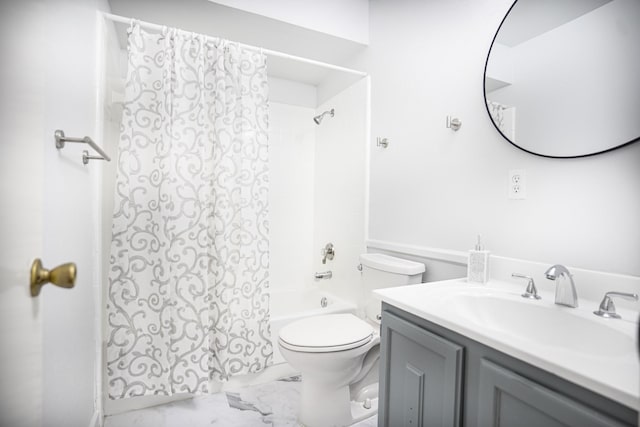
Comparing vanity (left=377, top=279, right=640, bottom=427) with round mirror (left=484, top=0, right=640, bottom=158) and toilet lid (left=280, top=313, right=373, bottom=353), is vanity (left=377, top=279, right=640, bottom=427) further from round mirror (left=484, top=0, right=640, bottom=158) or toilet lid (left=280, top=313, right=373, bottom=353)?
round mirror (left=484, top=0, right=640, bottom=158)

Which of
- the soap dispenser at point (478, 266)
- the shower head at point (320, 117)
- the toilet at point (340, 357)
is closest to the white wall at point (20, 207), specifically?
the toilet at point (340, 357)

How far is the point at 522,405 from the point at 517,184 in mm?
839

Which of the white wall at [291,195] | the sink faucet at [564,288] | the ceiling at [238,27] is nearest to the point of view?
the sink faucet at [564,288]

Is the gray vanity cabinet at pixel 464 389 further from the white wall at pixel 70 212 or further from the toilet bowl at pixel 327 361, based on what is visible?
the white wall at pixel 70 212

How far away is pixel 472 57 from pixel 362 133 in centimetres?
87

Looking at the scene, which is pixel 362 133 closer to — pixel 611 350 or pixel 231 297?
pixel 231 297

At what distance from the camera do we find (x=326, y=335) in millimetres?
1497

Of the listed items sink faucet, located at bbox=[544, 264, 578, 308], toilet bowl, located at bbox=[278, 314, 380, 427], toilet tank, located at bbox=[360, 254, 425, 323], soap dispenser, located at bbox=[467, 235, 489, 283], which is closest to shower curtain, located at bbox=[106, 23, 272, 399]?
toilet bowl, located at bbox=[278, 314, 380, 427]

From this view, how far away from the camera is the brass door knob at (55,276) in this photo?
1.93 feet

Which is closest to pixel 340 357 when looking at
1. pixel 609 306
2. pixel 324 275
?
pixel 609 306

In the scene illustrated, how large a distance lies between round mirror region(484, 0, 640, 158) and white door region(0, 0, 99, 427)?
4.87 feet

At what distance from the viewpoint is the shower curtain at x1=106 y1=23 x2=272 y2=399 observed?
154 centimetres

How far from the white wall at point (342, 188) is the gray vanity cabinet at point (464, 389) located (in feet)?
3.60

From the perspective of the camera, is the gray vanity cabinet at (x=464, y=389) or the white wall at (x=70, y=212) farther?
the white wall at (x=70, y=212)
